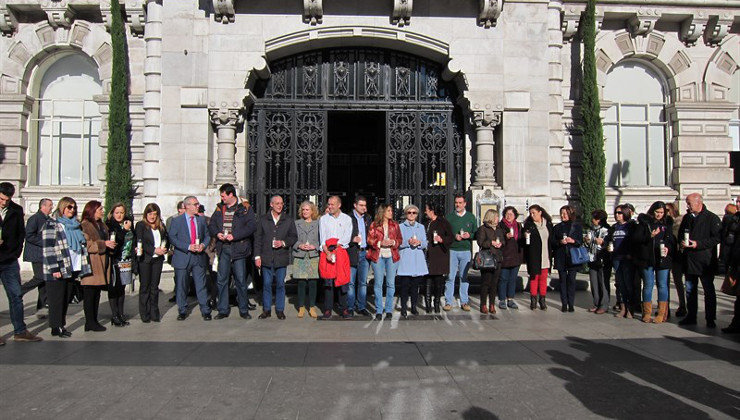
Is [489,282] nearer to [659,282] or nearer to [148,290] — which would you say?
[659,282]

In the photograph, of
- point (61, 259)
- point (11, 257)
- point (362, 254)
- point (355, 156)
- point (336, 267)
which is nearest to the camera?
point (11, 257)

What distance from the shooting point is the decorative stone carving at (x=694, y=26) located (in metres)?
15.6

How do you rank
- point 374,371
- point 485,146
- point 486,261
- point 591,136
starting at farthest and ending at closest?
point 591,136 → point 485,146 → point 486,261 → point 374,371

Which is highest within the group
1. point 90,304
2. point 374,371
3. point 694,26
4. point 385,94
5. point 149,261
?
point 694,26

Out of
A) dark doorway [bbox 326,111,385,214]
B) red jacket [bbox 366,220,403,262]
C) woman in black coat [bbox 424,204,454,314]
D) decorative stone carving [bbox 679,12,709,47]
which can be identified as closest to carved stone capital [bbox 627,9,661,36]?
decorative stone carving [bbox 679,12,709,47]

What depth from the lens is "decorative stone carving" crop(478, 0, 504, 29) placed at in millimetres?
13102

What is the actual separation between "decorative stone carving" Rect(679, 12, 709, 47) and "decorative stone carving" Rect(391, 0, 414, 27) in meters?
8.42

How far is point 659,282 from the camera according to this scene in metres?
8.71

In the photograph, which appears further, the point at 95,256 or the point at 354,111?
the point at 354,111

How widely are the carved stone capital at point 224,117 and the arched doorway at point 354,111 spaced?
31.3 inches

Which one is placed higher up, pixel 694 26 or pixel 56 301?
pixel 694 26

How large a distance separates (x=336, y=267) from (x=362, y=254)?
93 cm

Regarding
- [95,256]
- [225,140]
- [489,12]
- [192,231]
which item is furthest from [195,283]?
[489,12]

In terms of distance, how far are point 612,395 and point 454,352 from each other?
6.59 ft
